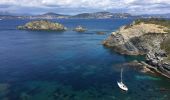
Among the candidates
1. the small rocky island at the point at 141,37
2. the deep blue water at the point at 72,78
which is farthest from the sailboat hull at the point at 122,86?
the small rocky island at the point at 141,37

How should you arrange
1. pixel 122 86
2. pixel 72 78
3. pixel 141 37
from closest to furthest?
pixel 122 86
pixel 72 78
pixel 141 37

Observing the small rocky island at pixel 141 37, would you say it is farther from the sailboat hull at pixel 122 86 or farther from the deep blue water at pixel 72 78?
the sailboat hull at pixel 122 86

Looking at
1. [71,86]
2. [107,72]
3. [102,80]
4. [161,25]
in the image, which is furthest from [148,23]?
[71,86]

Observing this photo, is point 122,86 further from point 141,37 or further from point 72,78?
point 141,37

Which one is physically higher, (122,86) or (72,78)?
(122,86)

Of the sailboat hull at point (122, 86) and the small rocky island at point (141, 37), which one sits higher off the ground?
the small rocky island at point (141, 37)

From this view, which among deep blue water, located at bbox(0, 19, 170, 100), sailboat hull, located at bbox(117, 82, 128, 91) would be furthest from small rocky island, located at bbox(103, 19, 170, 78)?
sailboat hull, located at bbox(117, 82, 128, 91)

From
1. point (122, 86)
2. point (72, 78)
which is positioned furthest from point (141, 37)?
point (122, 86)

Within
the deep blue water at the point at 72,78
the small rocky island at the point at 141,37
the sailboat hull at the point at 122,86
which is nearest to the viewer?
the deep blue water at the point at 72,78

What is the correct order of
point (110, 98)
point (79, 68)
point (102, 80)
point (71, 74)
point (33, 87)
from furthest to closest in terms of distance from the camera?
point (79, 68) < point (71, 74) < point (102, 80) < point (33, 87) < point (110, 98)

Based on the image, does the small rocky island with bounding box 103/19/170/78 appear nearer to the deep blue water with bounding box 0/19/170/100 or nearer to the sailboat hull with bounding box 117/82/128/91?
the deep blue water with bounding box 0/19/170/100

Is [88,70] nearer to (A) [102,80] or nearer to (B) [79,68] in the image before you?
(B) [79,68]
